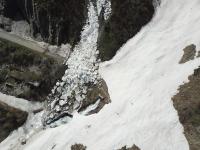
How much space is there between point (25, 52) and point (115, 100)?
12897 mm

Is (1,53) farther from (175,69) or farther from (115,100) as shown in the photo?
(175,69)

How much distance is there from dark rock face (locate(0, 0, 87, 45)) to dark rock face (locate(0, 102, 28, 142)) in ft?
27.4

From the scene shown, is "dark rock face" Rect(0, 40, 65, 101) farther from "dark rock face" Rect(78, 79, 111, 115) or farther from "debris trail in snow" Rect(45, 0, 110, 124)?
"dark rock face" Rect(78, 79, 111, 115)

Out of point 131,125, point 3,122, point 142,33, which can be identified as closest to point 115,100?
point 131,125

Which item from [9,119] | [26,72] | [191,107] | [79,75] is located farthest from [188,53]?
[9,119]

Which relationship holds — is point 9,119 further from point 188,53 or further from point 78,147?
point 188,53

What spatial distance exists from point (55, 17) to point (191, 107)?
20975 millimetres

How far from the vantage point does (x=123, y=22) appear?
3631cm

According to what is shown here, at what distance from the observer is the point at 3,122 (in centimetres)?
3812

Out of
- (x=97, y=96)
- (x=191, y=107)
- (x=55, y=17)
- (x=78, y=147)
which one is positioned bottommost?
(x=78, y=147)

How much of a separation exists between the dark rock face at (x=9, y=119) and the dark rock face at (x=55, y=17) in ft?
27.4

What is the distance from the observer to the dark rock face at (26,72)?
38.8 m

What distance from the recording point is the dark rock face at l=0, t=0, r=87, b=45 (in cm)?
4028

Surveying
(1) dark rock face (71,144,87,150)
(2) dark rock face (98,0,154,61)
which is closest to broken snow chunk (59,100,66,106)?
(2) dark rock face (98,0,154,61)
